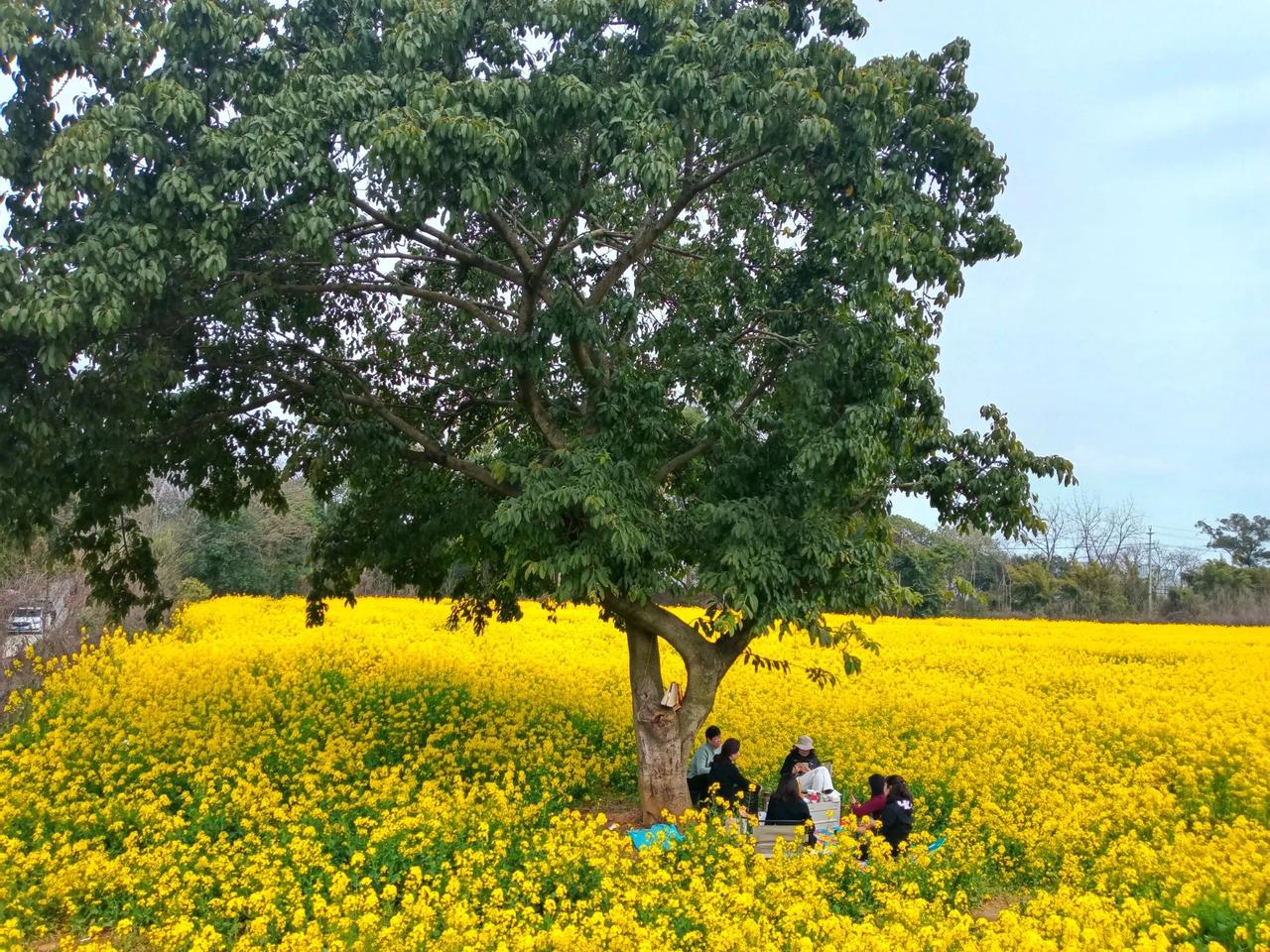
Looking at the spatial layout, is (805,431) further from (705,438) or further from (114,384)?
(114,384)

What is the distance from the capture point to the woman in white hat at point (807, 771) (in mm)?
8922

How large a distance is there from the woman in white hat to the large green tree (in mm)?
1030

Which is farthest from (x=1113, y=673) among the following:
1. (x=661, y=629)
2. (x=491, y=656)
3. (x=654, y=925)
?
(x=654, y=925)

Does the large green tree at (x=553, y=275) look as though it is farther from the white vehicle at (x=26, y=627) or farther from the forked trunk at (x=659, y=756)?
the white vehicle at (x=26, y=627)

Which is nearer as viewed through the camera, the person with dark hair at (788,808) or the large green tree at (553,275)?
the large green tree at (553,275)

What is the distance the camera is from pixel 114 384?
7.92 m

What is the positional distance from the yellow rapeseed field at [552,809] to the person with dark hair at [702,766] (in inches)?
52.7

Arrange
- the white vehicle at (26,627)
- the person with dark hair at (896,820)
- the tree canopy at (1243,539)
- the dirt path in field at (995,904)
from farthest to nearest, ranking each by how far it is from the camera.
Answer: the tree canopy at (1243,539)
the white vehicle at (26,627)
the person with dark hair at (896,820)
the dirt path in field at (995,904)

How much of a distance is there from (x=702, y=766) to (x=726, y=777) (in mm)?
565

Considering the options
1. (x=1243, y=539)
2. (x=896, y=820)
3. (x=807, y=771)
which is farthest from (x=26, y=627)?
(x=1243, y=539)

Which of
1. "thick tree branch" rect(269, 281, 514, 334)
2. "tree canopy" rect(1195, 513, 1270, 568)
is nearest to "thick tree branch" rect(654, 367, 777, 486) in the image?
"thick tree branch" rect(269, 281, 514, 334)

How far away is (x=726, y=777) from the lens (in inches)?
369

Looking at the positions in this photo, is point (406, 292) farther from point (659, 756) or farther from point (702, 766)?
point (702, 766)

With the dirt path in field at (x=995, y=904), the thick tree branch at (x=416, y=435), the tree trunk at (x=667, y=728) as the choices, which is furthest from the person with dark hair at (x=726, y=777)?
the thick tree branch at (x=416, y=435)
